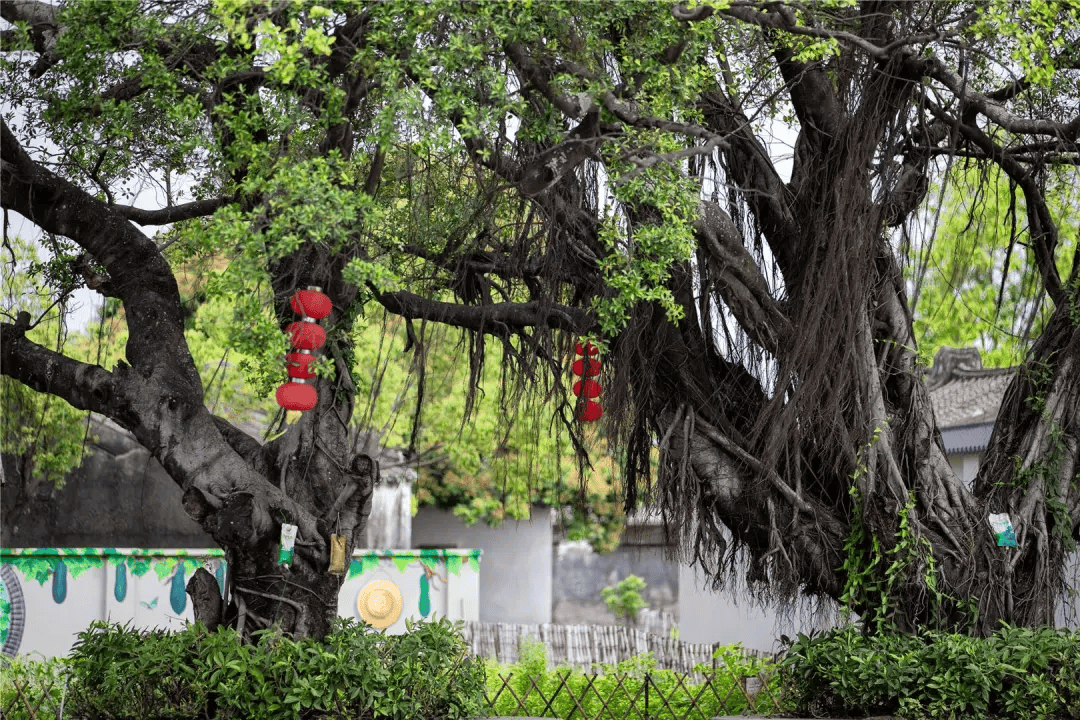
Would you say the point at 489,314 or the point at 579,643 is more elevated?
the point at 489,314

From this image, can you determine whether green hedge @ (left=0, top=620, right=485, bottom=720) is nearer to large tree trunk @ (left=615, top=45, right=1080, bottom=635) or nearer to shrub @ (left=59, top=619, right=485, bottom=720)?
shrub @ (left=59, top=619, right=485, bottom=720)

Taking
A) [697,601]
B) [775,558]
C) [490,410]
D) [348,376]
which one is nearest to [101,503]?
[490,410]

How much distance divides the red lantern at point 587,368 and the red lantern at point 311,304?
1.69 m

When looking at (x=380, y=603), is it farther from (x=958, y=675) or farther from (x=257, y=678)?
(x=958, y=675)

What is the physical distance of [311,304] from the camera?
5.99 m

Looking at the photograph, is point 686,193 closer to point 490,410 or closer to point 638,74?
point 638,74

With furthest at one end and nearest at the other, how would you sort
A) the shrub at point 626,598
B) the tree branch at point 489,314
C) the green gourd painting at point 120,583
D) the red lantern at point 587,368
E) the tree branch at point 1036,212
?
the shrub at point 626,598
the green gourd painting at point 120,583
the tree branch at point 1036,212
the tree branch at point 489,314
the red lantern at point 587,368

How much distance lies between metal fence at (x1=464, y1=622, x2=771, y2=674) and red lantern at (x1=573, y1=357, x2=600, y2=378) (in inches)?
252

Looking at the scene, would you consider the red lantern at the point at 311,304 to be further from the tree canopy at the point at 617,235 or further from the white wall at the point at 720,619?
the white wall at the point at 720,619

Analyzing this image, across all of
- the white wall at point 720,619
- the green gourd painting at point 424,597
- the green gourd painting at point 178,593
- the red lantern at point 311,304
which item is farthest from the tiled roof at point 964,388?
the green gourd painting at point 178,593

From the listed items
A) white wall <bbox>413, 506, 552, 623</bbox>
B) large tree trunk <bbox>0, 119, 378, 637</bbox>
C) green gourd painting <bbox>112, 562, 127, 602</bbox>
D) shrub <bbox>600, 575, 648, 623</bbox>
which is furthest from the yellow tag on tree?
shrub <bbox>600, 575, 648, 623</bbox>

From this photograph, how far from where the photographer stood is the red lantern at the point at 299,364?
5.78m

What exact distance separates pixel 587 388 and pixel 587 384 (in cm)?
3

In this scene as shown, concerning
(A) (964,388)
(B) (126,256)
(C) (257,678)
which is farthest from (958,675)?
(A) (964,388)
